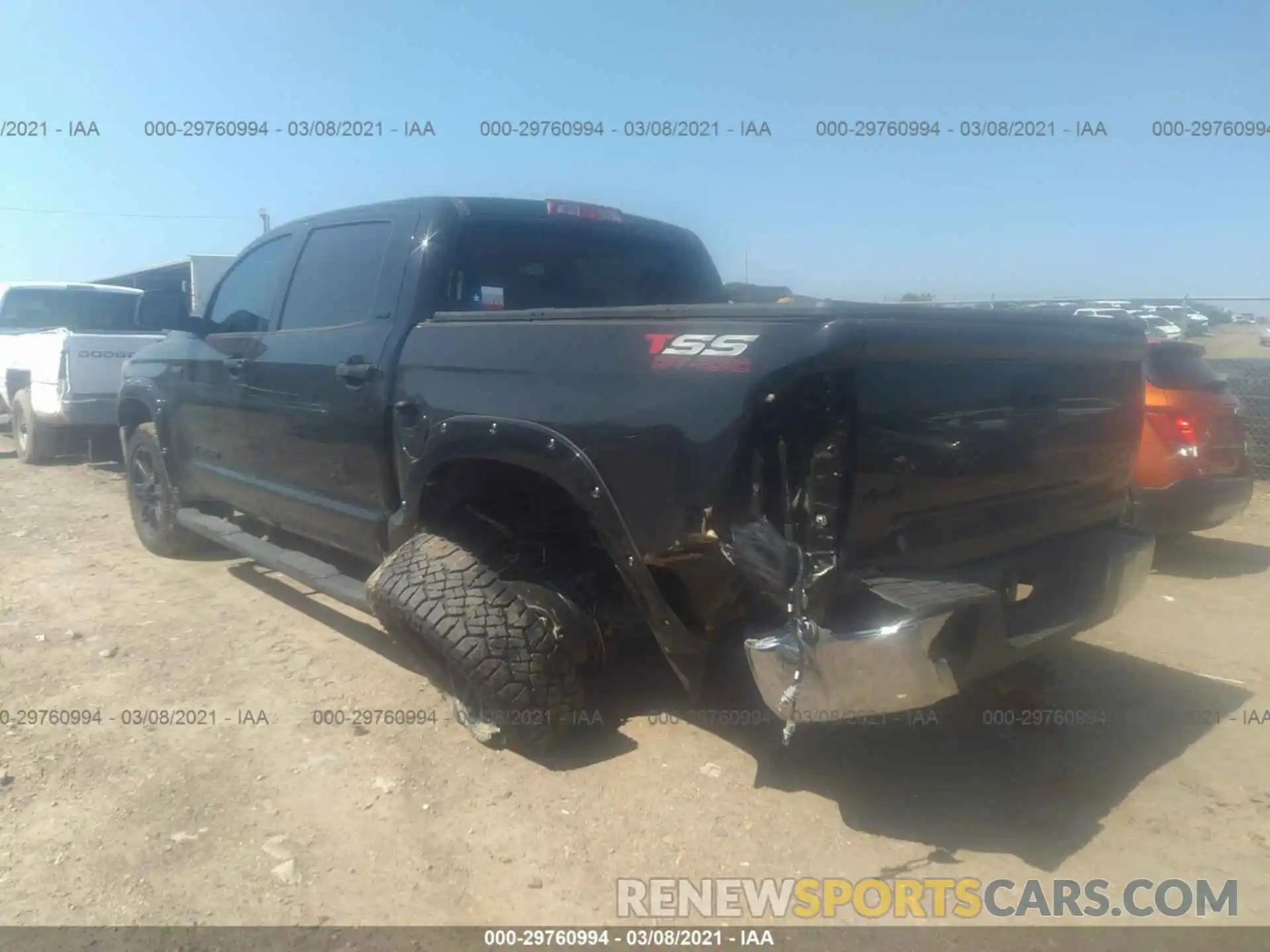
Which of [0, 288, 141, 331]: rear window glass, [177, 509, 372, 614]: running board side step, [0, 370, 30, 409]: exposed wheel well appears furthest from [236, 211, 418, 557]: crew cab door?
[0, 288, 141, 331]: rear window glass

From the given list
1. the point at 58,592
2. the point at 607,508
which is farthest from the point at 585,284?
the point at 58,592

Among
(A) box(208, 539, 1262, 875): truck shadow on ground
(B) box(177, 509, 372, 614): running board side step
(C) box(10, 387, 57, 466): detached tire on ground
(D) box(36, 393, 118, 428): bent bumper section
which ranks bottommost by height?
(C) box(10, 387, 57, 466): detached tire on ground

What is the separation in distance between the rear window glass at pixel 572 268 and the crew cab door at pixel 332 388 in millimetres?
279

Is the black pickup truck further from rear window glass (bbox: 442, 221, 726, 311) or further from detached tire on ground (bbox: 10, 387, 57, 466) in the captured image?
detached tire on ground (bbox: 10, 387, 57, 466)

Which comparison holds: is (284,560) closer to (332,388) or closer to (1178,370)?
(332,388)

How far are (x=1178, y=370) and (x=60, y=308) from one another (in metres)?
11.4

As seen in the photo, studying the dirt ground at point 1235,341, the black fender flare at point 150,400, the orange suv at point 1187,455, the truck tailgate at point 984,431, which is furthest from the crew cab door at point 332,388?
the dirt ground at point 1235,341

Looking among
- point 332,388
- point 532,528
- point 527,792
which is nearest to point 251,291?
point 332,388

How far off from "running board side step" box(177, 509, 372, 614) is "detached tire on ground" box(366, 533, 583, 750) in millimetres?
371

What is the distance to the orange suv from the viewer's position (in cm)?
571

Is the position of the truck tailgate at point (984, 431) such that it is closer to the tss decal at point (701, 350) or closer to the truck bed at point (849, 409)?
the truck bed at point (849, 409)

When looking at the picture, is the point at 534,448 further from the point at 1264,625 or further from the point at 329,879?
the point at 1264,625

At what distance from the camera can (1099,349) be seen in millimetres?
3291

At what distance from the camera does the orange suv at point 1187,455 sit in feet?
18.7
